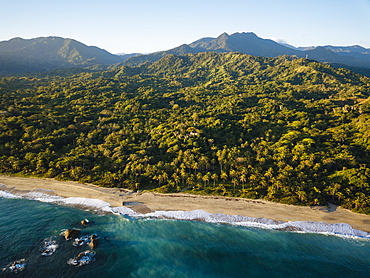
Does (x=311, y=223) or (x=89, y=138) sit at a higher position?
(x=89, y=138)

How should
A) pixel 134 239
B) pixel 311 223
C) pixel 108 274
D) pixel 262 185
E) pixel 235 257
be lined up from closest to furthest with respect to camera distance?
pixel 108 274
pixel 235 257
pixel 134 239
pixel 311 223
pixel 262 185

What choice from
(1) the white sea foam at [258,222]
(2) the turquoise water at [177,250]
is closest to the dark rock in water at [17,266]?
(2) the turquoise water at [177,250]

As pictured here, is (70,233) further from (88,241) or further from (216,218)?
(216,218)

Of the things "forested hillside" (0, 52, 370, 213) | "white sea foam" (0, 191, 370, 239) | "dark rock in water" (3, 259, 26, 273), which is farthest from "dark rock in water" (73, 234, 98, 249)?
"forested hillside" (0, 52, 370, 213)

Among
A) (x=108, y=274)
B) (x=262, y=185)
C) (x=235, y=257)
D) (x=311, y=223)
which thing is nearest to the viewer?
(x=108, y=274)

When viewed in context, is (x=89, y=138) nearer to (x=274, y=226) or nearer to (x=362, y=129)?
(x=274, y=226)

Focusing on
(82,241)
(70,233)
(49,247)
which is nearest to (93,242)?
(82,241)

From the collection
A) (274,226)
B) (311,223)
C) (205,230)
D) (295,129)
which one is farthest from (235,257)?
(295,129)
